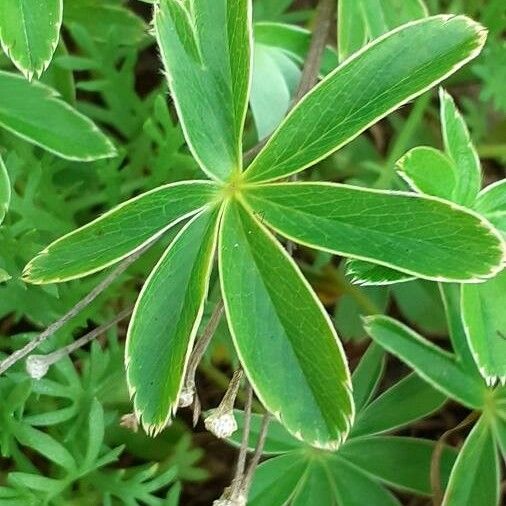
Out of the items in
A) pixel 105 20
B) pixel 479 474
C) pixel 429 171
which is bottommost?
pixel 479 474

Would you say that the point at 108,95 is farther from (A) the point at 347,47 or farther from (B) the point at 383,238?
(B) the point at 383,238

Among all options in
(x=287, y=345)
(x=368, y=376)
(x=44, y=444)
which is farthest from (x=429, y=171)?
(x=44, y=444)

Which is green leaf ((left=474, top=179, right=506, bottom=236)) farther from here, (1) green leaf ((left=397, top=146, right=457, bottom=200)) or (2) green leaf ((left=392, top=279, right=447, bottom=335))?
(2) green leaf ((left=392, top=279, right=447, bottom=335))

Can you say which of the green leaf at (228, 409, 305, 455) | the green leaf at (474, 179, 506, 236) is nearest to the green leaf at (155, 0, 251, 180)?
the green leaf at (474, 179, 506, 236)

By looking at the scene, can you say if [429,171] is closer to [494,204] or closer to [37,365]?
[494,204]

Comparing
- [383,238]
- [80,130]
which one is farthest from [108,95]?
[383,238]

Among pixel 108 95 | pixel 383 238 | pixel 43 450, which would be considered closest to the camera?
pixel 383 238
